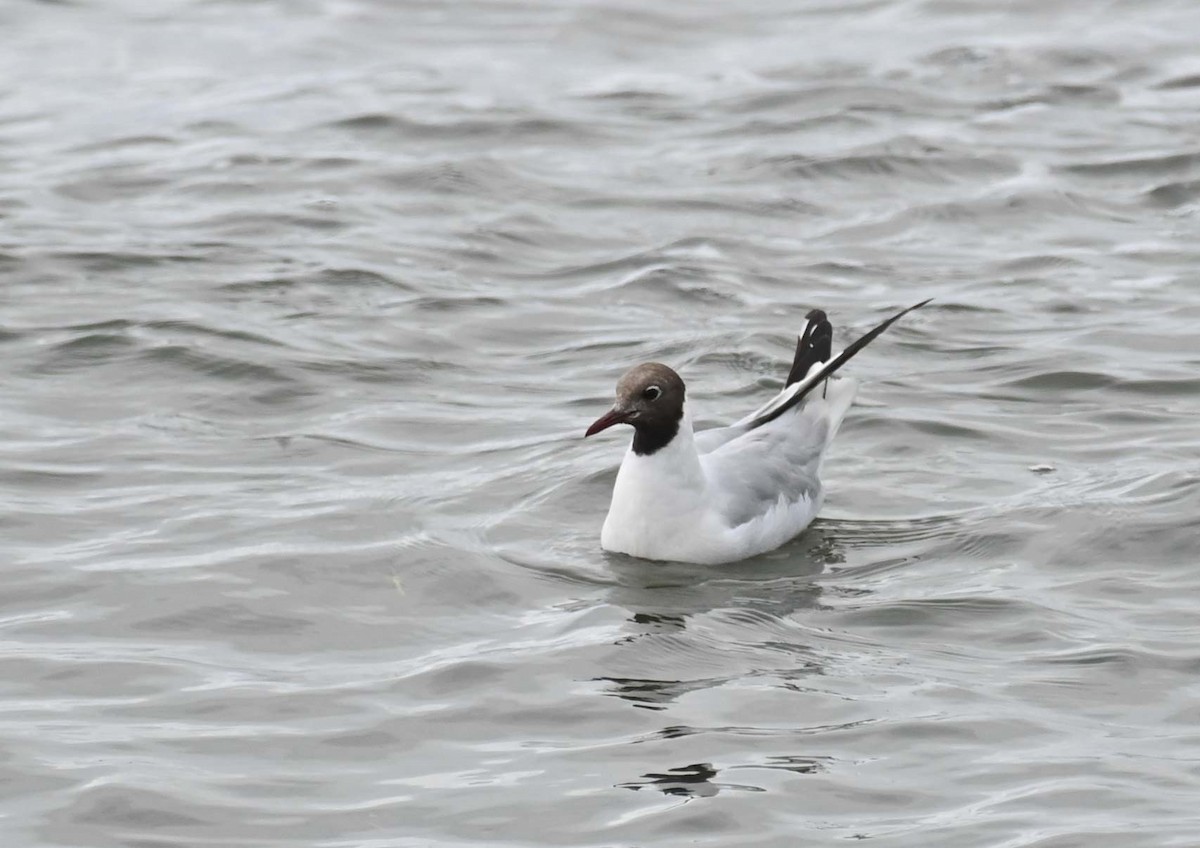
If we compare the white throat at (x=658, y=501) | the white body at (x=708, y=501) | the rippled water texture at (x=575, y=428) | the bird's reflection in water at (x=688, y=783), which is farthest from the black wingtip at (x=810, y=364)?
the bird's reflection in water at (x=688, y=783)

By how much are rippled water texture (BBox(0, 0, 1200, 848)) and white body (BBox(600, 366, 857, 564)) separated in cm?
14

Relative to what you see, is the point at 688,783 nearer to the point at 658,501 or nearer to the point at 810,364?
the point at 658,501

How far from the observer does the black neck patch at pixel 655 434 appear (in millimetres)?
8641

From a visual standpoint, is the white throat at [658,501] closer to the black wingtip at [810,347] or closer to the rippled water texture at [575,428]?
the rippled water texture at [575,428]

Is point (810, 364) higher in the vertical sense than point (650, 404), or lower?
lower

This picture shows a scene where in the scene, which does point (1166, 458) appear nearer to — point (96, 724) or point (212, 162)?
point (96, 724)

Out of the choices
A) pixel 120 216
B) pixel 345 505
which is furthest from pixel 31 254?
pixel 345 505

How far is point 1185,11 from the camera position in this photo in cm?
2000

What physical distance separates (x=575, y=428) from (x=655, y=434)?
69.2 inches

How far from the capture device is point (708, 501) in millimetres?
8664

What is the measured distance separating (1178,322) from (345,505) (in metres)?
5.45

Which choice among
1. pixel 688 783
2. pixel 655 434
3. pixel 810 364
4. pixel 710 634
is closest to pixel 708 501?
pixel 655 434

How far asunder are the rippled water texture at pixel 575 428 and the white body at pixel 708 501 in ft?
0.45

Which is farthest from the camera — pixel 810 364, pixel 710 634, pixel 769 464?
pixel 810 364
